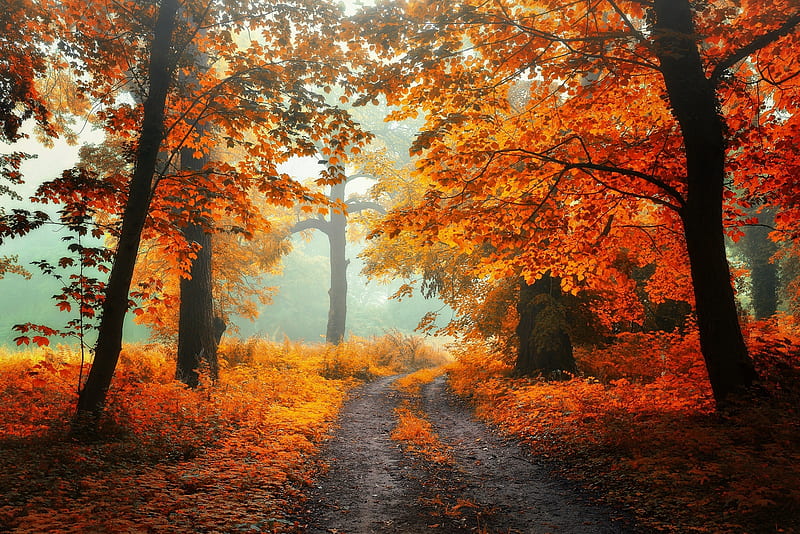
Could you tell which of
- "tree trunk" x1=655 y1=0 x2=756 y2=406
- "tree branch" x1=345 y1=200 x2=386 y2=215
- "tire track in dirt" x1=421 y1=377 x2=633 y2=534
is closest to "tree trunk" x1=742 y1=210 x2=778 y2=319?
"tree branch" x1=345 y1=200 x2=386 y2=215

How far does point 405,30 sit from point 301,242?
56881 millimetres

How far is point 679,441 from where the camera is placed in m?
5.69

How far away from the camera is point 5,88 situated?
22.5ft

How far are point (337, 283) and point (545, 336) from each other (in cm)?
1593

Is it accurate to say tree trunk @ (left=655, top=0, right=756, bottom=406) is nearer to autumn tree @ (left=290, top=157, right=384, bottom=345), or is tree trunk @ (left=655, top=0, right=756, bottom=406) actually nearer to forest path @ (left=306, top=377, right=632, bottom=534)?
forest path @ (left=306, top=377, right=632, bottom=534)

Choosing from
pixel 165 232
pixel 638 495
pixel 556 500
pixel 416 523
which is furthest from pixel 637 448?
pixel 165 232

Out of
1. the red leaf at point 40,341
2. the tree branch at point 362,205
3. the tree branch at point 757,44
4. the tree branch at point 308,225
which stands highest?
the tree branch at point 362,205

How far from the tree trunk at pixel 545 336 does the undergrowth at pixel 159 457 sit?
16.4 feet

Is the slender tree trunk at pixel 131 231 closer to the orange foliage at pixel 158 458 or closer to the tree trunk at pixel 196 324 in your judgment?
the orange foliage at pixel 158 458

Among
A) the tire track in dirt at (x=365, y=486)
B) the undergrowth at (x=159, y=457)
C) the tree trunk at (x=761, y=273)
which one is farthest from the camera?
the tree trunk at (x=761, y=273)

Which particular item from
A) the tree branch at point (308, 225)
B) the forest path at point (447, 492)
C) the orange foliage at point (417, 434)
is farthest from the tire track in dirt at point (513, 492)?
the tree branch at point (308, 225)

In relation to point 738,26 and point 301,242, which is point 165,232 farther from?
point 301,242

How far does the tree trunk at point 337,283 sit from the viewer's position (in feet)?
80.7

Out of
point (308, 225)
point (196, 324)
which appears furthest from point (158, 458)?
point (308, 225)
